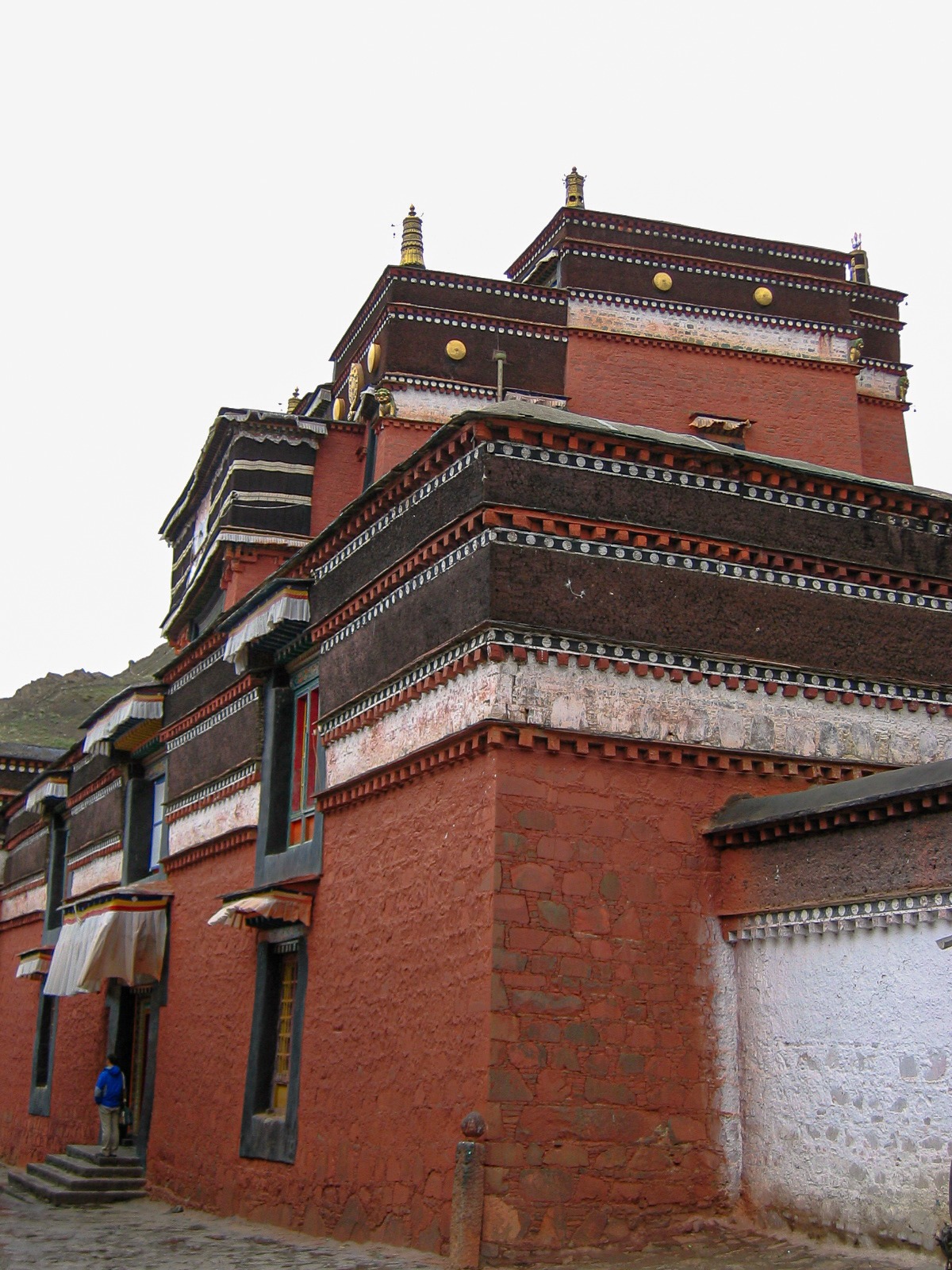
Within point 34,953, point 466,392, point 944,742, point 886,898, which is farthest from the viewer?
point 34,953

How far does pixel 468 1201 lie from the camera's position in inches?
350

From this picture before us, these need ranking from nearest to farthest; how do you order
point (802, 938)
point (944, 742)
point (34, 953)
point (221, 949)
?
point (802, 938), point (944, 742), point (221, 949), point (34, 953)

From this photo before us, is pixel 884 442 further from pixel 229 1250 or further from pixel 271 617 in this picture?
pixel 229 1250

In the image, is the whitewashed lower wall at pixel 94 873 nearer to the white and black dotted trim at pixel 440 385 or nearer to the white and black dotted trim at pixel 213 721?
the white and black dotted trim at pixel 213 721

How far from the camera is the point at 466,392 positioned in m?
18.1

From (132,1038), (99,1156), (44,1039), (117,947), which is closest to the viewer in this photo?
(117,947)

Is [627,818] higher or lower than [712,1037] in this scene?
higher

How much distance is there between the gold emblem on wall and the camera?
19.2 m

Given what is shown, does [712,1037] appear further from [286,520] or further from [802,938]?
[286,520]

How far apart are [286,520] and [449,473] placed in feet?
25.3

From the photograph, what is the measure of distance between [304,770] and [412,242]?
850cm

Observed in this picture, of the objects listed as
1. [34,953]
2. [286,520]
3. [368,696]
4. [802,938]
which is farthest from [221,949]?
[34,953]

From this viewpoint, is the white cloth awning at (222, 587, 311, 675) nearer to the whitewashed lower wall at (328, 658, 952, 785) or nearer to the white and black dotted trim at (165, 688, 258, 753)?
the white and black dotted trim at (165, 688, 258, 753)

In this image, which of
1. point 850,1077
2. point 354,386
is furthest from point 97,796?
point 850,1077
